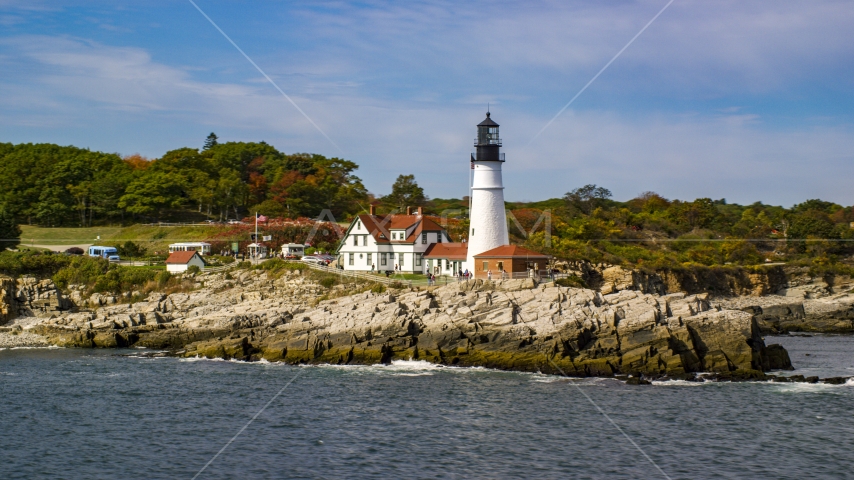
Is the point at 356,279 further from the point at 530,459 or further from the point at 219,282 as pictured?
the point at 530,459

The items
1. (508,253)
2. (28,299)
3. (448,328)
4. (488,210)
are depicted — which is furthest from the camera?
(28,299)

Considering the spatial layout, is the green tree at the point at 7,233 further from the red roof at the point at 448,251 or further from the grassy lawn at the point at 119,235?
the red roof at the point at 448,251

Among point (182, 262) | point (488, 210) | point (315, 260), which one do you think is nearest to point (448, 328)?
point (488, 210)

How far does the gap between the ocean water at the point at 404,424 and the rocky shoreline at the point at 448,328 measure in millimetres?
1172

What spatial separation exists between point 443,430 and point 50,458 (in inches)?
369

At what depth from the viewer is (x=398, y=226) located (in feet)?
144

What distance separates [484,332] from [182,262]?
2140cm

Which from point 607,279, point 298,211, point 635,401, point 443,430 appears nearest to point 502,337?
point 635,401

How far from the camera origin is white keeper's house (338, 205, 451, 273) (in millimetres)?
43406

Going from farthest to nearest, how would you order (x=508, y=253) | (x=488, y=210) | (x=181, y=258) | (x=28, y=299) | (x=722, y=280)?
1. (x=722, y=280)
2. (x=181, y=258)
3. (x=28, y=299)
4. (x=488, y=210)
5. (x=508, y=253)

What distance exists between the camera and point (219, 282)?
140 feet

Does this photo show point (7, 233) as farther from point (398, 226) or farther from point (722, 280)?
point (722, 280)

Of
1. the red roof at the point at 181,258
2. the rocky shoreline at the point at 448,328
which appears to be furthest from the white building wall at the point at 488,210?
the red roof at the point at 181,258

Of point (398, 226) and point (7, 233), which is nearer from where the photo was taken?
point (398, 226)
